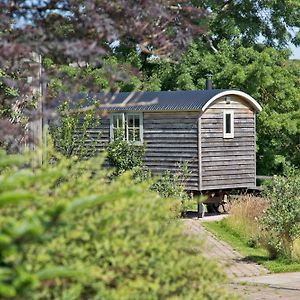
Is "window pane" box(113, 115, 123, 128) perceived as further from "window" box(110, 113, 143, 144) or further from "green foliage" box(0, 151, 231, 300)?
"green foliage" box(0, 151, 231, 300)

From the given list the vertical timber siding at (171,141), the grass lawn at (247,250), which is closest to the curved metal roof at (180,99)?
the vertical timber siding at (171,141)

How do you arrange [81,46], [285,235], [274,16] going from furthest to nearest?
[274,16] < [285,235] < [81,46]

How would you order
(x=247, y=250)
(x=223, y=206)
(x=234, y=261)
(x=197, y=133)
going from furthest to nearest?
1. (x=223, y=206)
2. (x=197, y=133)
3. (x=247, y=250)
4. (x=234, y=261)

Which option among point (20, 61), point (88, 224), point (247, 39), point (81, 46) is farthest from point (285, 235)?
point (247, 39)

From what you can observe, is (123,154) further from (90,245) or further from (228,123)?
(90,245)

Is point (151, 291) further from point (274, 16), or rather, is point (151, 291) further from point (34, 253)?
point (274, 16)

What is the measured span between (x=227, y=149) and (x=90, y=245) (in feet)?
68.7

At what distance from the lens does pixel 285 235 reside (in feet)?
56.5

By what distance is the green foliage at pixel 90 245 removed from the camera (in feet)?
12.4

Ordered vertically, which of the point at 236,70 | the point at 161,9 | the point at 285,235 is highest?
the point at 236,70

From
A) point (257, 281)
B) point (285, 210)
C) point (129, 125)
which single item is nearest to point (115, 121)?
point (129, 125)

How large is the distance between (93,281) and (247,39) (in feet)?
106

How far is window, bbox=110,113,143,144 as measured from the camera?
2534 centimetres

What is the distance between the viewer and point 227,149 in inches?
992
